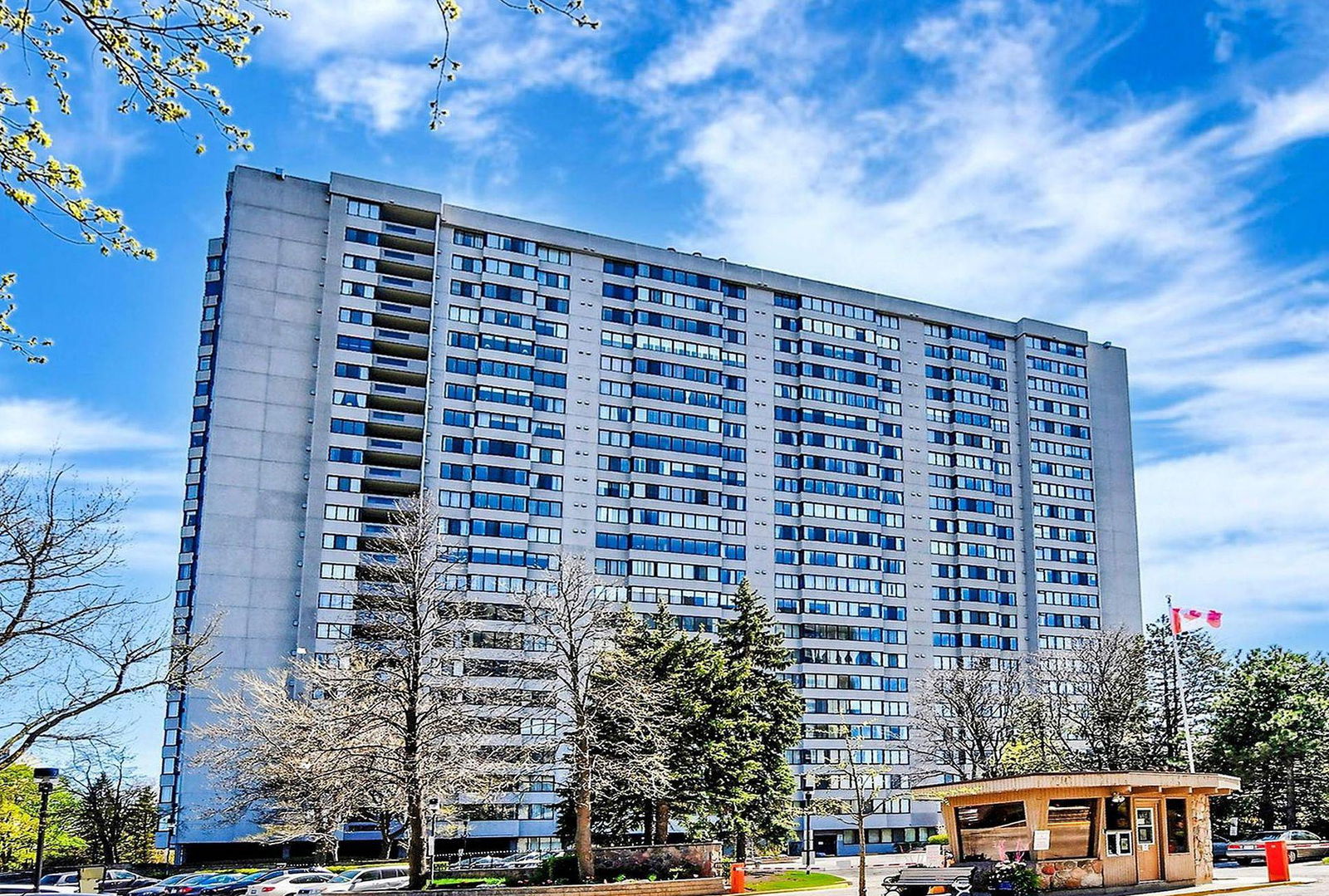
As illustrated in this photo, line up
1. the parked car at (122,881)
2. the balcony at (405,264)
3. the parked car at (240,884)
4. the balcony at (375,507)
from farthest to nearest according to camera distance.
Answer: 1. the balcony at (405,264)
2. the balcony at (375,507)
3. the parked car at (122,881)
4. the parked car at (240,884)

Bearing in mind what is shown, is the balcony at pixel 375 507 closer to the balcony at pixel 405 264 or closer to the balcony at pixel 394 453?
the balcony at pixel 394 453

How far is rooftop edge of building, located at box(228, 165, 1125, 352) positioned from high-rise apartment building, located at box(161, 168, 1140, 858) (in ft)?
0.81

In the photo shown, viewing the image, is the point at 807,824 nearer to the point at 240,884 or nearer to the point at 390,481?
the point at 390,481

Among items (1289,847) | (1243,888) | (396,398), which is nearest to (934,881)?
(1243,888)

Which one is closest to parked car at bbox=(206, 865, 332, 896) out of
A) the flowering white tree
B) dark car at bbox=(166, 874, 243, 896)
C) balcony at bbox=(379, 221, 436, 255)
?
dark car at bbox=(166, 874, 243, 896)

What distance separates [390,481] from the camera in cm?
8406

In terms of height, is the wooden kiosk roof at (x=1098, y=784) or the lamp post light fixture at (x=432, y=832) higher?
the wooden kiosk roof at (x=1098, y=784)

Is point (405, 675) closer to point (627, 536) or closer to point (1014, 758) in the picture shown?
point (1014, 758)

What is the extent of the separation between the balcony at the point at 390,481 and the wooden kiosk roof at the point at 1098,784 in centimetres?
5481

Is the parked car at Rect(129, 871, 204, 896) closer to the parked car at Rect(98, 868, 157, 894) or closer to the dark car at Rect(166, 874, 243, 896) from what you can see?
the dark car at Rect(166, 874, 243, 896)

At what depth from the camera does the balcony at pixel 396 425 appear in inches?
3342

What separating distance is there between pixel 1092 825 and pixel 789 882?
15550 millimetres

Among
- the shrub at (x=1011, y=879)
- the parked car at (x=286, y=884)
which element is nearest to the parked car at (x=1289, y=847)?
the shrub at (x=1011, y=879)

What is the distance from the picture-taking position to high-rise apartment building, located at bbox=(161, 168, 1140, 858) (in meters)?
81.6
